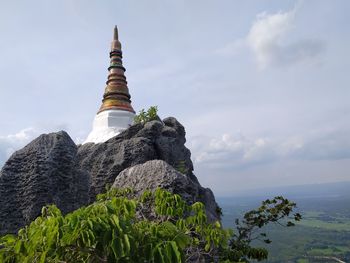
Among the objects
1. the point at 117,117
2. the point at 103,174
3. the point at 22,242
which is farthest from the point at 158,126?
the point at 22,242

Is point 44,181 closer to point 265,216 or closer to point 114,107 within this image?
point 265,216

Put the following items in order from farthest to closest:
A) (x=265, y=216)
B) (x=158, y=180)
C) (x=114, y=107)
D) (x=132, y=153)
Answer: (x=114, y=107) → (x=132, y=153) → (x=265, y=216) → (x=158, y=180)

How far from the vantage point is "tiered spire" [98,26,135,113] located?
87.1ft

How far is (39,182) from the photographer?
895 cm

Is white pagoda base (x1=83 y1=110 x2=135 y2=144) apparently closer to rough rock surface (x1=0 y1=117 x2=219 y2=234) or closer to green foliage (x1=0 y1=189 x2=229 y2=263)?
rough rock surface (x1=0 y1=117 x2=219 y2=234)

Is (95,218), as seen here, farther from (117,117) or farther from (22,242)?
(117,117)

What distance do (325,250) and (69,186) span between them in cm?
12493

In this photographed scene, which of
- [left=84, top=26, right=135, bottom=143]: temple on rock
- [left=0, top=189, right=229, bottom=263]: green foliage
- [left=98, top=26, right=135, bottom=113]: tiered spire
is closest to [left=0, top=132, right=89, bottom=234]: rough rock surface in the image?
[left=0, top=189, right=229, bottom=263]: green foliage

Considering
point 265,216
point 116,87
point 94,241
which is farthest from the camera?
point 116,87

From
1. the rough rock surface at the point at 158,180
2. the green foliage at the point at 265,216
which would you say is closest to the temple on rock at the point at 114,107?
the green foliage at the point at 265,216

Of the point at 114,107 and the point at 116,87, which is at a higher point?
the point at 116,87

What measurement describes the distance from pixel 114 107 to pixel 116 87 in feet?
7.91

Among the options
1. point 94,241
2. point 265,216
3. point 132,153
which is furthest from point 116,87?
point 94,241

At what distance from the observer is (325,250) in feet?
367
